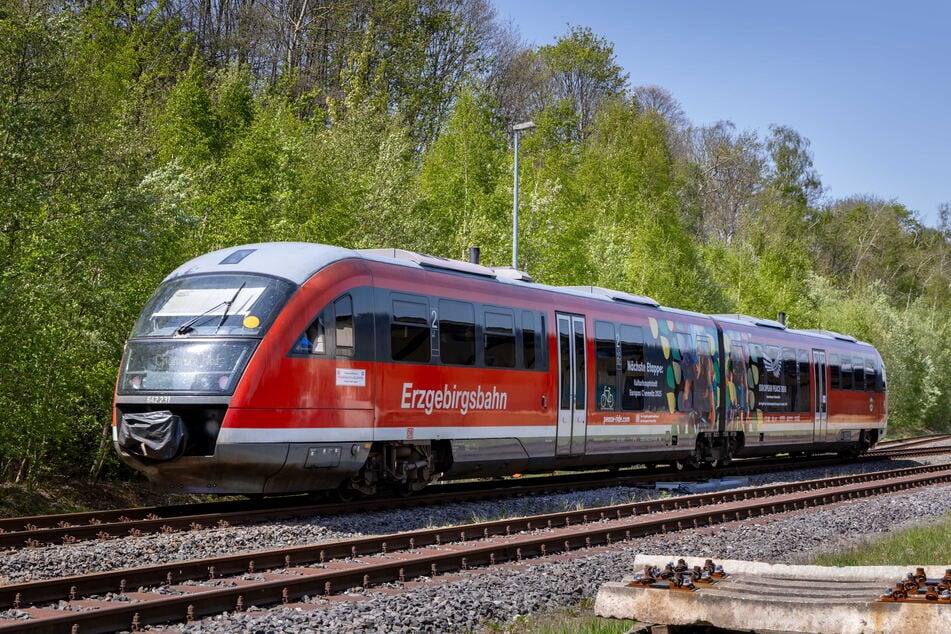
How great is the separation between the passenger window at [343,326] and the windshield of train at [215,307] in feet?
2.61

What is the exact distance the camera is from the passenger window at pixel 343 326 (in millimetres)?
13281

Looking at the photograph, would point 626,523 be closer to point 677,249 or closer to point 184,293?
point 184,293

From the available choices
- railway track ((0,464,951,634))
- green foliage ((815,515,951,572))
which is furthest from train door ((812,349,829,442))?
green foliage ((815,515,951,572))

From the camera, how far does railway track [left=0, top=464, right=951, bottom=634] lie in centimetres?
762

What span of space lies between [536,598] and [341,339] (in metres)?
5.28

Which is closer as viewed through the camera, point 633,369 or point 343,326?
point 343,326

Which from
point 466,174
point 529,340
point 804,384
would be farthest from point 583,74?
point 529,340

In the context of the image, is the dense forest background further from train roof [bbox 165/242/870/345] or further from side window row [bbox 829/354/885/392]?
side window row [bbox 829/354/885/392]

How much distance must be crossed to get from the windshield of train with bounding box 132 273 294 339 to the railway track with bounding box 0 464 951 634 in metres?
3.25

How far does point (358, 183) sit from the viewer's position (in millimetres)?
27766

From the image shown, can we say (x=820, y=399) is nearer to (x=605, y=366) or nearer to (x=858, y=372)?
(x=858, y=372)

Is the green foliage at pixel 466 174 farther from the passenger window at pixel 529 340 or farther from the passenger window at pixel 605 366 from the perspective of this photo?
the passenger window at pixel 529 340

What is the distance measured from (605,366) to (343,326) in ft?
23.6

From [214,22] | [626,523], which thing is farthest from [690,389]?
[214,22]
